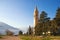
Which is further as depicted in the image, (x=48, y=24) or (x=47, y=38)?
(x=48, y=24)

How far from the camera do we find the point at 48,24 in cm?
3719

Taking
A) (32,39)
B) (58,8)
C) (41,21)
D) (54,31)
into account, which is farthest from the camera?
(41,21)

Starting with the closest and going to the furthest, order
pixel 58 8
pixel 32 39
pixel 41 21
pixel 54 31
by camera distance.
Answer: pixel 32 39 → pixel 54 31 → pixel 58 8 → pixel 41 21

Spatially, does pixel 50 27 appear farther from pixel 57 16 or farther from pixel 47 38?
pixel 47 38

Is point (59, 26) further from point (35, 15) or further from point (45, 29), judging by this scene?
point (35, 15)

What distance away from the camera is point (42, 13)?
4091cm

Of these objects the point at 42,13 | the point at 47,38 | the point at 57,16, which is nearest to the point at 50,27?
the point at 57,16

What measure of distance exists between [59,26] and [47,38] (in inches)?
1132

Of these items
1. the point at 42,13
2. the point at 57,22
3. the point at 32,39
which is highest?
the point at 42,13

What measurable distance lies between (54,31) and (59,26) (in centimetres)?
357

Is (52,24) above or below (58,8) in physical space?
below

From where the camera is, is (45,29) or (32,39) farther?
(45,29)

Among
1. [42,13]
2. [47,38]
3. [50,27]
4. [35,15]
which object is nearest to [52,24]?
[50,27]

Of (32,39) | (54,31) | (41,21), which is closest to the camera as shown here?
(32,39)
